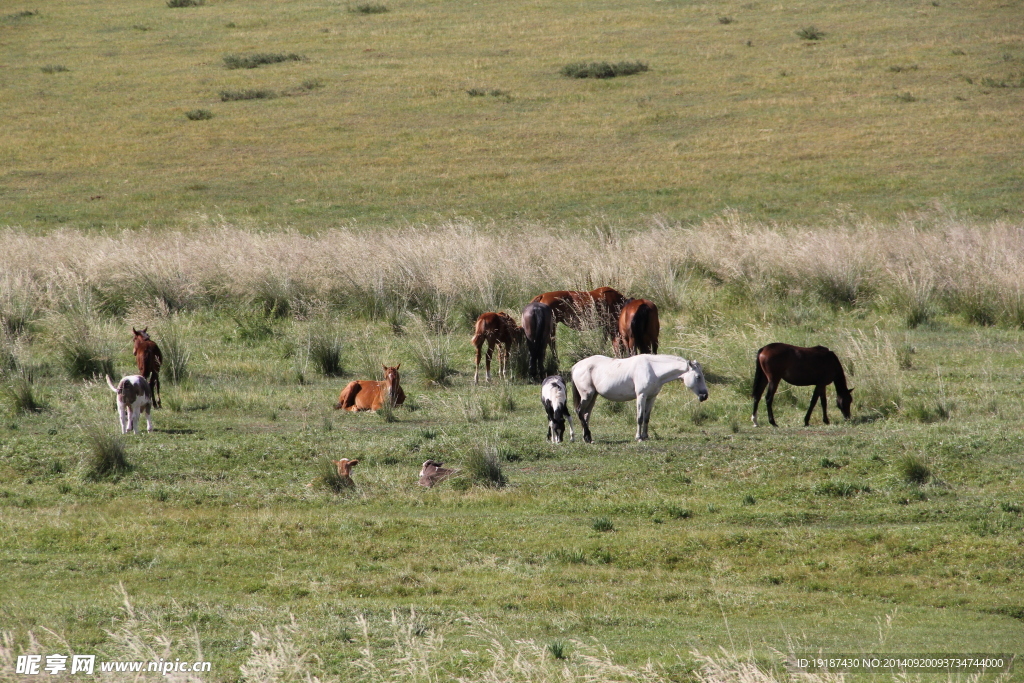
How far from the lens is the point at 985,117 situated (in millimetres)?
40031

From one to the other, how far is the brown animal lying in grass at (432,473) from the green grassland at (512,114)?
19.8 metres

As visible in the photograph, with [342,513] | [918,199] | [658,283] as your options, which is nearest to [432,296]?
[658,283]

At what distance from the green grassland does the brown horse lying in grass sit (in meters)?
16.5

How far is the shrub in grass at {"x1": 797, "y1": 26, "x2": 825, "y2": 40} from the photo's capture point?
53.5 m

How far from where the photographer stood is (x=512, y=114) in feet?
146

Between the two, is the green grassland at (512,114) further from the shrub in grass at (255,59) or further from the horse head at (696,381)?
the horse head at (696,381)

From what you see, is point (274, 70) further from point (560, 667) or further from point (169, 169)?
point (560, 667)

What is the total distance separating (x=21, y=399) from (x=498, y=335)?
21.4 ft

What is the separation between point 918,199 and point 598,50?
82.1ft

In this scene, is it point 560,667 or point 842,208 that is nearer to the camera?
point 560,667

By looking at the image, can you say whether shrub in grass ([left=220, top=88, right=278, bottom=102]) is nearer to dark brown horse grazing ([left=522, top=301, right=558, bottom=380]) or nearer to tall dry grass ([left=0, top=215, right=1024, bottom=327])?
tall dry grass ([left=0, top=215, right=1024, bottom=327])

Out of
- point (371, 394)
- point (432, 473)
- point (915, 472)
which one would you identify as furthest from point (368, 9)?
point (915, 472)

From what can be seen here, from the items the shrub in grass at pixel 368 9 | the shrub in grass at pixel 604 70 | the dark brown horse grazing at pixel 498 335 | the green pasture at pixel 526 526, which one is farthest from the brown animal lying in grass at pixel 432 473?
the shrub in grass at pixel 368 9

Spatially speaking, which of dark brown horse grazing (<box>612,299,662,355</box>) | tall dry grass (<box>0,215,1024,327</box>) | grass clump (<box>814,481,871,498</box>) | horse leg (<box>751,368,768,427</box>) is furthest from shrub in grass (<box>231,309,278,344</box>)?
grass clump (<box>814,481,871,498</box>)
